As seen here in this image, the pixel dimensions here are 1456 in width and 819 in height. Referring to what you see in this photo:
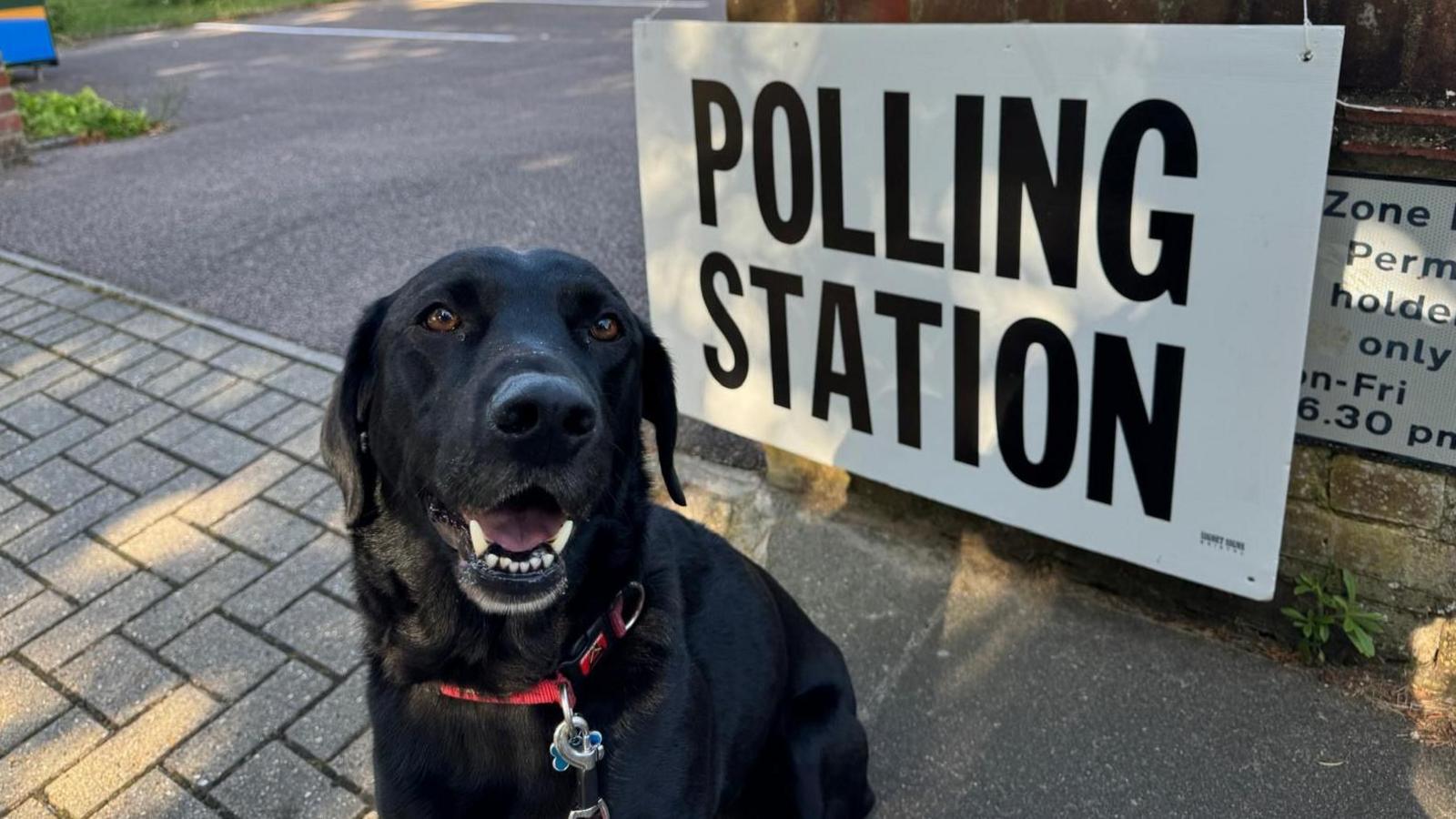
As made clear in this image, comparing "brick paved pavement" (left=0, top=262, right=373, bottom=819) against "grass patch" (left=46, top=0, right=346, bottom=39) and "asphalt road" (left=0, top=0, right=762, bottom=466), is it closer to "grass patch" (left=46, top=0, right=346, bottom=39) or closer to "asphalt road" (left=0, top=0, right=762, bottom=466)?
"asphalt road" (left=0, top=0, right=762, bottom=466)

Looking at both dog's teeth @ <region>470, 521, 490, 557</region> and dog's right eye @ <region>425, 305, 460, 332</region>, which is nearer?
dog's teeth @ <region>470, 521, 490, 557</region>

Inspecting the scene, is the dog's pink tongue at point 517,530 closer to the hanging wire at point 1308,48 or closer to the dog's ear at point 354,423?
the dog's ear at point 354,423

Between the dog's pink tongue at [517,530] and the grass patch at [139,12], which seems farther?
the grass patch at [139,12]

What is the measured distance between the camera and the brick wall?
26.4ft

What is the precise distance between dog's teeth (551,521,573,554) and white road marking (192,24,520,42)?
13.2 meters

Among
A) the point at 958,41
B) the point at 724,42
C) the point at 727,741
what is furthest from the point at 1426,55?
the point at 727,741


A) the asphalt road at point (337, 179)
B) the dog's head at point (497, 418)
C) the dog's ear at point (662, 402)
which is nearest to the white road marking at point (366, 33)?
the asphalt road at point (337, 179)

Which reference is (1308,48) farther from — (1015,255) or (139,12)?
(139,12)

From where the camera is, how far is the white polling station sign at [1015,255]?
2475 mm

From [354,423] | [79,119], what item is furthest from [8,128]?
Answer: [354,423]

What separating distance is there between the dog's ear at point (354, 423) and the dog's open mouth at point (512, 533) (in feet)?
0.72

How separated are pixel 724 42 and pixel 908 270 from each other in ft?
2.93

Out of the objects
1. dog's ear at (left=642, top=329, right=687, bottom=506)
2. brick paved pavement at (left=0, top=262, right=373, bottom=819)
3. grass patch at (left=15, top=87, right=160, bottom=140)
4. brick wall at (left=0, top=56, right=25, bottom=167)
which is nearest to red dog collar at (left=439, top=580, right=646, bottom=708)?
dog's ear at (left=642, top=329, right=687, bottom=506)

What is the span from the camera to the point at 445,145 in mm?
8617
